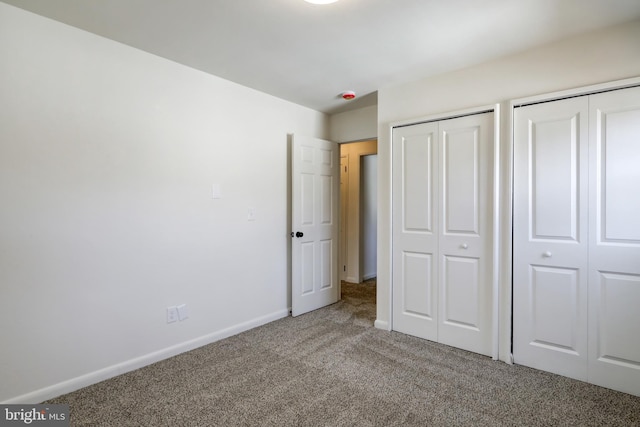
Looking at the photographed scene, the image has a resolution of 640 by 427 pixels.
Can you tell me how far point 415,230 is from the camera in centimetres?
297

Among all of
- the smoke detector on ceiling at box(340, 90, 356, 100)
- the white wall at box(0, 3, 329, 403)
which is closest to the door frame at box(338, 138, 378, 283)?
the smoke detector on ceiling at box(340, 90, 356, 100)

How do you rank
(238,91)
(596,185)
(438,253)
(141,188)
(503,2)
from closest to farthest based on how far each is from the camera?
(503,2) → (596,185) → (141,188) → (438,253) → (238,91)

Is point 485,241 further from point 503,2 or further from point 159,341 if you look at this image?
point 159,341

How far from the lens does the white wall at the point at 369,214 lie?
5235 millimetres

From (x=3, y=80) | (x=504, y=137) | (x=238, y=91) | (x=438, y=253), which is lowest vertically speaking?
(x=438, y=253)

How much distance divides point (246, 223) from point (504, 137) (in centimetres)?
230

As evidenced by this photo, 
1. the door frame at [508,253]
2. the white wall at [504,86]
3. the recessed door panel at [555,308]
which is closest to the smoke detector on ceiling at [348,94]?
the white wall at [504,86]

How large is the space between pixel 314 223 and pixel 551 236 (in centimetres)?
222

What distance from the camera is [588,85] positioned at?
2199mm

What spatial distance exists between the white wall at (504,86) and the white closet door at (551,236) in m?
0.10

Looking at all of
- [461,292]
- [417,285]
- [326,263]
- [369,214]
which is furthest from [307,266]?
[369,214]

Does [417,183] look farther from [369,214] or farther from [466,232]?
[369,214]

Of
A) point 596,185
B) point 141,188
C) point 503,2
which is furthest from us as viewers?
point 141,188

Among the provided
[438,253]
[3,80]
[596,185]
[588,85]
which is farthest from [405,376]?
[3,80]
